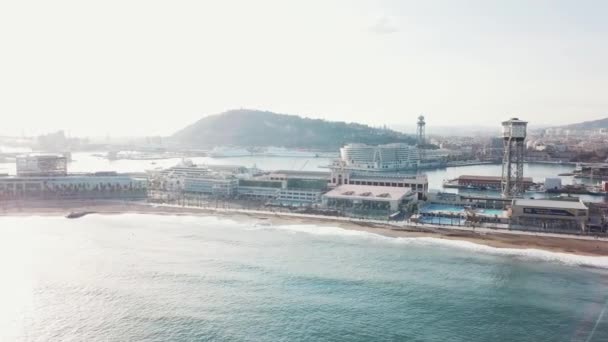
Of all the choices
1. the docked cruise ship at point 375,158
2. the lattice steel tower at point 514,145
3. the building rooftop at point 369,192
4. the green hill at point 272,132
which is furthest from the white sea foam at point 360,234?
the green hill at point 272,132

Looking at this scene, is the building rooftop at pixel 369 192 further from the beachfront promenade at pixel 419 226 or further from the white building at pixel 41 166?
the white building at pixel 41 166

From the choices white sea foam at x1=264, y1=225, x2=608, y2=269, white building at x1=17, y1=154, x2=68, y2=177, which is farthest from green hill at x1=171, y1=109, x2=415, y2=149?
white sea foam at x1=264, y1=225, x2=608, y2=269

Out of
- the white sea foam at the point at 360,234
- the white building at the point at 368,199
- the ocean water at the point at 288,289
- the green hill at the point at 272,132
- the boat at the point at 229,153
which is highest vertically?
the green hill at the point at 272,132

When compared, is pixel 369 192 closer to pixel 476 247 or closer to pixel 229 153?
pixel 476 247

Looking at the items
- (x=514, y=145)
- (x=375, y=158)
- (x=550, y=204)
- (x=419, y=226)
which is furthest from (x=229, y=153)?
(x=550, y=204)

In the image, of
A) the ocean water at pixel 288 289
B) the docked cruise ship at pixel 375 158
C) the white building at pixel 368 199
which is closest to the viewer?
the ocean water at pixel 288 289

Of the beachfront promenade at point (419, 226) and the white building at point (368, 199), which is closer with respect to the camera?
the beachfront promenade at point (419, 226)

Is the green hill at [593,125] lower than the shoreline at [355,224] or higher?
higher

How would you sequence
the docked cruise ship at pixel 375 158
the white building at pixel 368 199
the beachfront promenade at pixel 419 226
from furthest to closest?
the docked cruise ship at pixel 375 158 < the white building at pixel 368 199 < the beachfront promenade at pixel 419 226
